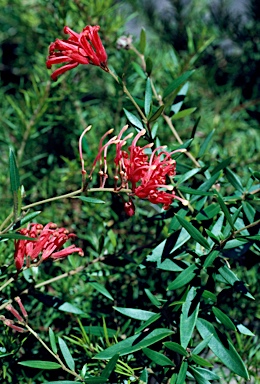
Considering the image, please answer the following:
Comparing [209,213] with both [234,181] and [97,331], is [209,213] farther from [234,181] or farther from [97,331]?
[97,331]

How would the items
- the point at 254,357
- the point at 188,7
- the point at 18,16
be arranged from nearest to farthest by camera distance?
1. the point at 254,357
2. the point at 18,16
3. the point at 188,7

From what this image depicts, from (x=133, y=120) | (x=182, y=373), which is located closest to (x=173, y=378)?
(x=182, y=373)

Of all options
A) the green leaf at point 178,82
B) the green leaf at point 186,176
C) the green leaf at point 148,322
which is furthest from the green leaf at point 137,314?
the green leaf at point 178,82

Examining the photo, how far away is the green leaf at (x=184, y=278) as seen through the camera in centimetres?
43

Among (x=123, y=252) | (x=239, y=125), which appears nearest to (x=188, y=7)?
(x=239, y=125)

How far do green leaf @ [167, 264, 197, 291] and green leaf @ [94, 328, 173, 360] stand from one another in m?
0.04

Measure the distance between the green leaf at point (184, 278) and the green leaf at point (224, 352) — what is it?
A: 0.13 ft

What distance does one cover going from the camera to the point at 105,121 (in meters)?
0.77

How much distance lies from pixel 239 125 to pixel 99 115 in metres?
0.24

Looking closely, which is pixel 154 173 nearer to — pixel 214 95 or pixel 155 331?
pixel 155 331

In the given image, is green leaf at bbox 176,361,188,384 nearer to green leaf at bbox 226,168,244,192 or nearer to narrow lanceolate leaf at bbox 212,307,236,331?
narrow lanceolate leaf at bbox 212,307,236,331

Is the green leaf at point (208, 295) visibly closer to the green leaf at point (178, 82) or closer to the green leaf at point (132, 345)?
the green leaf at point (132, 345)

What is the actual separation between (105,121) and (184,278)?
40 centimetres

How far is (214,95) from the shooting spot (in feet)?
2.96
